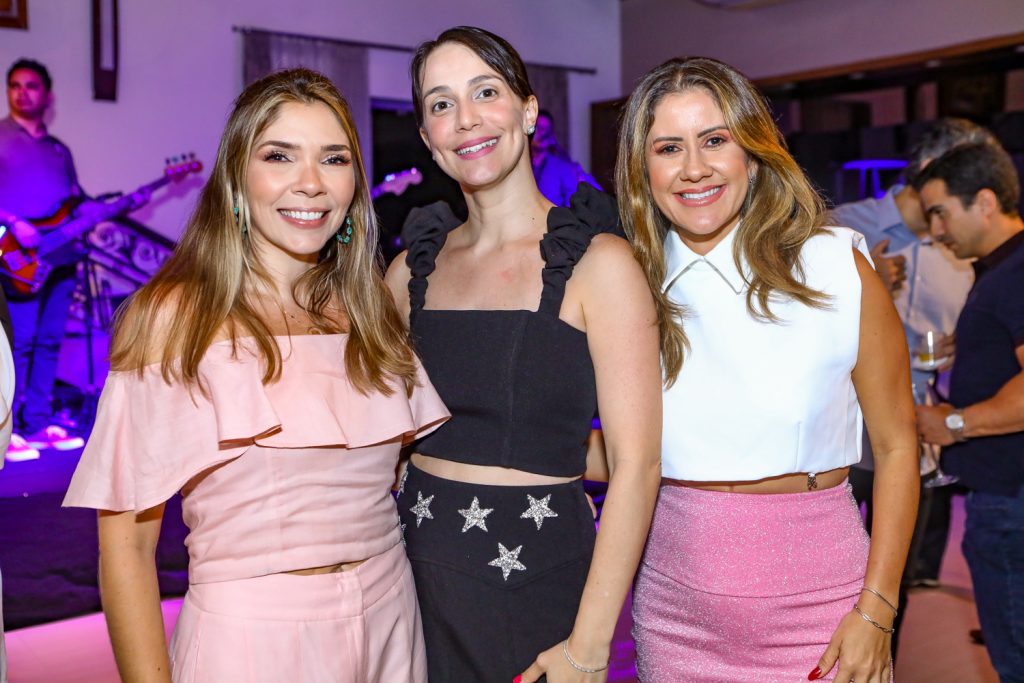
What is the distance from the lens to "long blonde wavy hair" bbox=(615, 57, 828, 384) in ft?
5.66

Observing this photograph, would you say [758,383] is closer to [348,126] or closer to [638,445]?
[638,445]

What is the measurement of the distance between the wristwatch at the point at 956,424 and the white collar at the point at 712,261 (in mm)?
1352

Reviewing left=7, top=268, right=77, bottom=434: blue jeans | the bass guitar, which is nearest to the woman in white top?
the bass guitar

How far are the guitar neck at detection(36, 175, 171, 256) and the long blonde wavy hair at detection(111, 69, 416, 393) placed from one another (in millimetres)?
5839

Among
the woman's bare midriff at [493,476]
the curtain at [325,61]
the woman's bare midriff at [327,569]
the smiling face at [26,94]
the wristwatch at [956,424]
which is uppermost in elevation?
the curtain at [325,61]

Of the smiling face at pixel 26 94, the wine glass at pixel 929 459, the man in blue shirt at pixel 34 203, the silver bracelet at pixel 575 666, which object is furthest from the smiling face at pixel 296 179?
the smiling face at pixel 26 94

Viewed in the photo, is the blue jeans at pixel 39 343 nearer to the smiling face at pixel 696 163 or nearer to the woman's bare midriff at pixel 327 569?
the woman's bare midriff at pixel 327 569

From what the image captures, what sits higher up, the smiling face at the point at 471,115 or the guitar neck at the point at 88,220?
the guitar neck at the point at 88,220

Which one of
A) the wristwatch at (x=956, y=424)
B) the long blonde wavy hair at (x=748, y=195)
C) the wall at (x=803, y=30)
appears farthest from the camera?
the wall at (x=803, y=30)

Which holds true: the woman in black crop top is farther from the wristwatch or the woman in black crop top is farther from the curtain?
the curtain

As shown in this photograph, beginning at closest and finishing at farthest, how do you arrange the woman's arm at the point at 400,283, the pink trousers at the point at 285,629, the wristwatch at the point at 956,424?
the pink trousers at the point at 285,629 < the woman's arm at the point at 400,283 < the wristwatch at the point at 956,424

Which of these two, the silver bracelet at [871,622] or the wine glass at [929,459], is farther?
the wine glass at [929,459]

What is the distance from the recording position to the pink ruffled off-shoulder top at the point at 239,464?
152 centimetres

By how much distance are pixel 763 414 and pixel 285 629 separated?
867 millimetres
